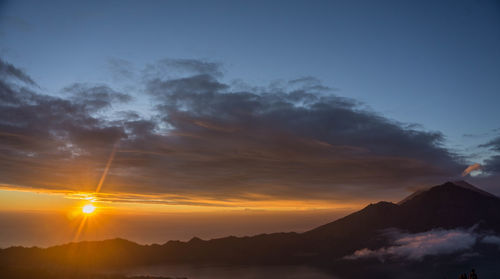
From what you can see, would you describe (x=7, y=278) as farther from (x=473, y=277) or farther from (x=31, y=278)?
(x=473, y=277)

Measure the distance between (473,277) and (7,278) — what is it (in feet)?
707

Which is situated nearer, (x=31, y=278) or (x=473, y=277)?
(x=473, y=277)

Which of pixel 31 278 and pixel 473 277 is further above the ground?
pixel 473 277

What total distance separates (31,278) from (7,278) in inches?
595

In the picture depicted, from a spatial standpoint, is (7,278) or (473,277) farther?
(7,278)

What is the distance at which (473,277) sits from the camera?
231 ft

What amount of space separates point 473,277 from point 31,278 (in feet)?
723

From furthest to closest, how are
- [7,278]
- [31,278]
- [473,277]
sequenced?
[31,278]
[7,278]
[473,277]

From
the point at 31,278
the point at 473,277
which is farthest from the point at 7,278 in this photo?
the point at 473,277

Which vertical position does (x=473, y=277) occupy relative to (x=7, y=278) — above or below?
above

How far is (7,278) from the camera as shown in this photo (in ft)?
593

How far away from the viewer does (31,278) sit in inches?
7648

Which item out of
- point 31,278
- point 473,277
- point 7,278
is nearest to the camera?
point 473,277
